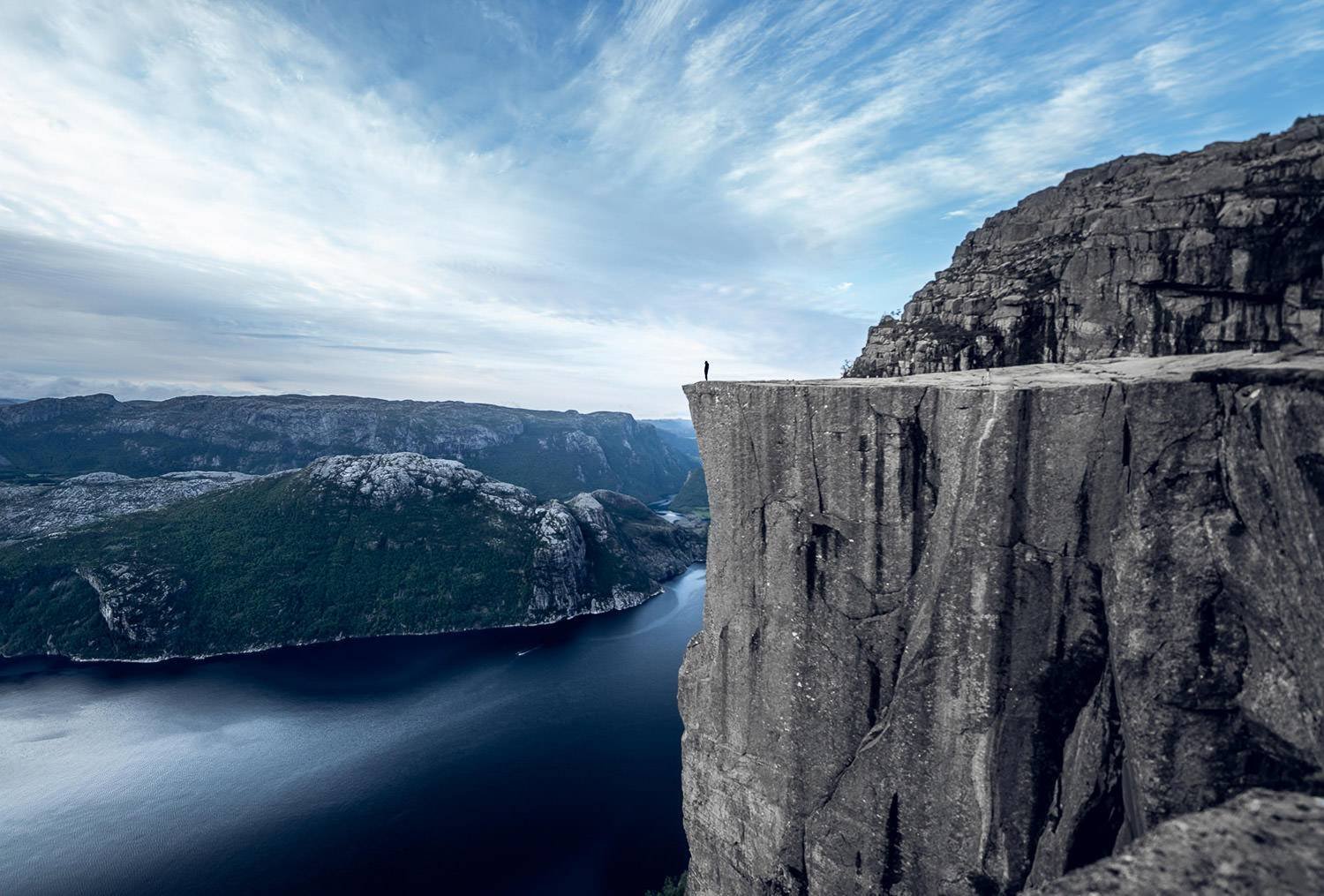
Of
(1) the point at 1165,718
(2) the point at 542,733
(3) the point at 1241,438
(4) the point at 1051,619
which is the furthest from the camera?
(2) the point at 542,733

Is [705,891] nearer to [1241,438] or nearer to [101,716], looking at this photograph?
[1241,438]

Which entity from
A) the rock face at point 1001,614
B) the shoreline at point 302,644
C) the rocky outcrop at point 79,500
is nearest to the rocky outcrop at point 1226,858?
the rock face at point 1001,614

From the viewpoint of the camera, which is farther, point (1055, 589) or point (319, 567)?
point (319, 567)

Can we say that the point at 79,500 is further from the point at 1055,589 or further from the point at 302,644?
the point at 1055,589

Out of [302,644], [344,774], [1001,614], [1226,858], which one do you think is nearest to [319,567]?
[302,644]

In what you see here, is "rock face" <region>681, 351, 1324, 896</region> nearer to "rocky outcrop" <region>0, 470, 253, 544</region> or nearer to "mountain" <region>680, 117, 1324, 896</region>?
"mountain" <region>680, 117, 1324, 896</region>

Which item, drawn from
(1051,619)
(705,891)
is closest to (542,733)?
(705,891)

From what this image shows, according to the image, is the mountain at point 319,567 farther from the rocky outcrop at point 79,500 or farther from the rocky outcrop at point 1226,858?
the rocky outcrop at point 1226,858
